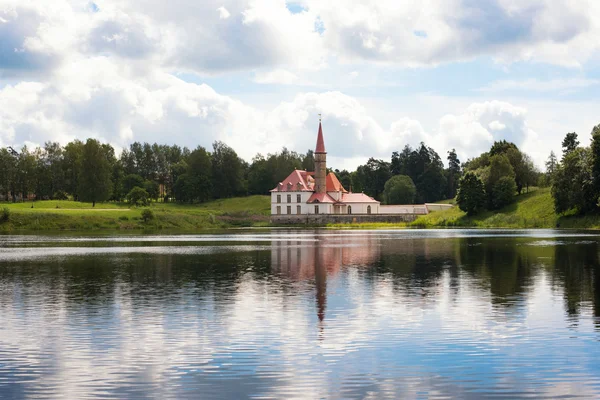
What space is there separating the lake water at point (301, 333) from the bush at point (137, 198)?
115m

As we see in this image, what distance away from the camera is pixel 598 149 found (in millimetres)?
97875

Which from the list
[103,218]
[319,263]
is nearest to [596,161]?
[319,263]

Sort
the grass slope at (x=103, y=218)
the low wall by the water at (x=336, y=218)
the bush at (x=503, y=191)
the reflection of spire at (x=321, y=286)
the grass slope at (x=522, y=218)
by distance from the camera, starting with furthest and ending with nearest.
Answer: the low wall by the water at (x=336, y=218) < the bush at (x=503, y=191) < the grass slope at (x=103, y=218) < the grass slope at (x=522, y=218) < the reflection of spire at (x=321, y=286)

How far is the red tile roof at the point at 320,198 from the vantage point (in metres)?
176

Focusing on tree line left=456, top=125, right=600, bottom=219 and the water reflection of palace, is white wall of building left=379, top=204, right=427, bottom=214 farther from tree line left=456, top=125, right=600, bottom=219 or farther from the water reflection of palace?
the water reflection of palace

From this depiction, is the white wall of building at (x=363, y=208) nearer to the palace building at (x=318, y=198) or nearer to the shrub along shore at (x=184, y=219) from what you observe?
the palace building at (x=318, y=198)

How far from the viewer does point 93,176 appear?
154m

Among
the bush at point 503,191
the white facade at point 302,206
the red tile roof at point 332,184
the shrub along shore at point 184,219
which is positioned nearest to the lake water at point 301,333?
the shrub along shore at point 184,219

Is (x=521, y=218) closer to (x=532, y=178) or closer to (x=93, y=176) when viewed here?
(x=532, y=178)

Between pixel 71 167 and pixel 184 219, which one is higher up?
pixel 71 167

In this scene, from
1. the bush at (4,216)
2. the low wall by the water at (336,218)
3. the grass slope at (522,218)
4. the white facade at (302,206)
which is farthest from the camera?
the white facade at (302,206)

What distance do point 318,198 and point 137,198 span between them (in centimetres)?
4485

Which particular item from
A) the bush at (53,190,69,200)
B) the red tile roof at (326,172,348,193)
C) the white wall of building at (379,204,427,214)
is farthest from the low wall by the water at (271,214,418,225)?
the bush at (53,190,69,200)

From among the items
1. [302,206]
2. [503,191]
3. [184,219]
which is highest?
[503,191]
